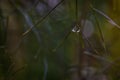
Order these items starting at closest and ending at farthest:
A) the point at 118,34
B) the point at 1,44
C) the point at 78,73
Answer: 1. the point at 1,44
2. the point at 78,73
3. the point at 118,34

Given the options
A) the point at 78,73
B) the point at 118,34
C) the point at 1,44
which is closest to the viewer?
the point at 1,44

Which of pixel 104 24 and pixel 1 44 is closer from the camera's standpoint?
pixel 1 44

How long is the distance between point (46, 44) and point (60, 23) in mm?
88

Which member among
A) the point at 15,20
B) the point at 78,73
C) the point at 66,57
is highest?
the point at 15,20

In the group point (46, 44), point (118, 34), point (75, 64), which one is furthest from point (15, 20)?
point (118, 34)

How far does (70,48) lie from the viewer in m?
1.25

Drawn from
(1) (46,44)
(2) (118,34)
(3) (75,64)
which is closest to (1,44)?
(1) (46,44)

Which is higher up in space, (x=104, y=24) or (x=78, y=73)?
(x=104, y=24)

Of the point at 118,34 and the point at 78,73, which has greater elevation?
the point at 118,34

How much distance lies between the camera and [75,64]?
116 cm

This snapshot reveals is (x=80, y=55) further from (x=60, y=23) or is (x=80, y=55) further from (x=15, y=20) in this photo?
(x=15, y=20)

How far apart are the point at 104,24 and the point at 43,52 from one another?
29cm

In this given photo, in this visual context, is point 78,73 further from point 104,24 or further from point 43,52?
point 104,24

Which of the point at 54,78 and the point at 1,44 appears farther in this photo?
the point at 54,78
